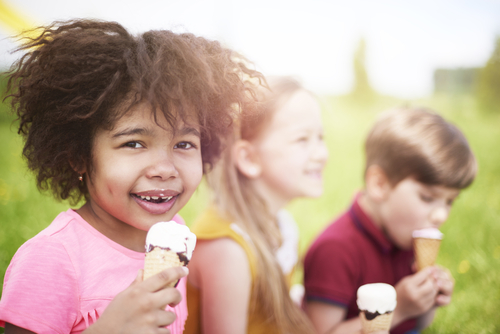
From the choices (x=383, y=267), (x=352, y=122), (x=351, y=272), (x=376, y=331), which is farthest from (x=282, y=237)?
(x=352, y=122)

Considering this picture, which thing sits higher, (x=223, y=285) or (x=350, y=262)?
(x=223, y=285)

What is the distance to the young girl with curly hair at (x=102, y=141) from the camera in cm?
127

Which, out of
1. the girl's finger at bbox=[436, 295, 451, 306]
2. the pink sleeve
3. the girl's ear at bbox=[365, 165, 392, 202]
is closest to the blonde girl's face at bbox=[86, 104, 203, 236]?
the pink sleeve

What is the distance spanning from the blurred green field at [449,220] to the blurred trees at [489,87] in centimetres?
570

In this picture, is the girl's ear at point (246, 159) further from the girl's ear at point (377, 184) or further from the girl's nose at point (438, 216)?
the girl's nose at point (438, 216)

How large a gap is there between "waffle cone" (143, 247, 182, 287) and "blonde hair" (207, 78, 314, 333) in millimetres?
963

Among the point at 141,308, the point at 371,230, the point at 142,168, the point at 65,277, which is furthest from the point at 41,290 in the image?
the point at 371,230

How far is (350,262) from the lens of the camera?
2412mm

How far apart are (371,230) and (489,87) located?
40.3ft

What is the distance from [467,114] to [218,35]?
1356 cm

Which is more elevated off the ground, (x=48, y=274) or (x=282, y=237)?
(x=48, y=274)

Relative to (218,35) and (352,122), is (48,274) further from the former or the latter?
(352,122)

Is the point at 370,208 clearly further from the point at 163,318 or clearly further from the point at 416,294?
the point at 163,318

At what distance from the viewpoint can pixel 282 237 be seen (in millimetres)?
2711
